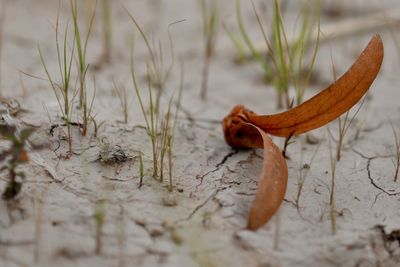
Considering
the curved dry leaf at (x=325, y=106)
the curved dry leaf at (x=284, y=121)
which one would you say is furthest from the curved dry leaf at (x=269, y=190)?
the curved dry leaf at (x=325, y=106)

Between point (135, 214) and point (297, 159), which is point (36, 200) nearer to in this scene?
point (135, 214)

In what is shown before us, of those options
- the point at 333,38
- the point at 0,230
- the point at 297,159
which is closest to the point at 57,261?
the point at 0,230

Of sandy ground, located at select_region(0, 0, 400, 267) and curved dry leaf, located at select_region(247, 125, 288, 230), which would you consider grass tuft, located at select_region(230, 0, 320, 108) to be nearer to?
sandy ground, located at select_region(0, 0, 400, 267)

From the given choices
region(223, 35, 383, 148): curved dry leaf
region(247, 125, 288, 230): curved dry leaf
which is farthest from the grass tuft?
region(247, 125, 288, 230): curved dry leaf

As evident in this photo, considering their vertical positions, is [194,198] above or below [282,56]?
below

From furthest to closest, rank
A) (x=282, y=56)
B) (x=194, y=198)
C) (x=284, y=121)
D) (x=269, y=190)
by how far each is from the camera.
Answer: (x=282, y=56) → (x=284, y=121) → (x=194, y=198) → (x=269, y=190)

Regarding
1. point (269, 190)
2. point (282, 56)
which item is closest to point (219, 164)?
point (269, 190)

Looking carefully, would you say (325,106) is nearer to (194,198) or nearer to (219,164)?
(219,164)
